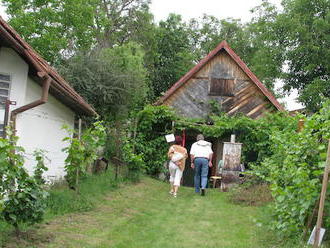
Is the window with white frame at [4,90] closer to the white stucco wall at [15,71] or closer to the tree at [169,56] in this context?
the white stucco wall at [15,71]

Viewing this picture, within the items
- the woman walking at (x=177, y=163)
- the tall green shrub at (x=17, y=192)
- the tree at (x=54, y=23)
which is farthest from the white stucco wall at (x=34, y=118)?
the tree at (x=54, y=23)

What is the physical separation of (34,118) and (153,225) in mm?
4275

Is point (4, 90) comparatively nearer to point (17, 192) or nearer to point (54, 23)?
point (17, 192)

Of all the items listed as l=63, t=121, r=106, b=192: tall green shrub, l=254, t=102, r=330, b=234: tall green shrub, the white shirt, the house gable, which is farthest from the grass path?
the house gable

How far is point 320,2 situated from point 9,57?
1812 centimetres

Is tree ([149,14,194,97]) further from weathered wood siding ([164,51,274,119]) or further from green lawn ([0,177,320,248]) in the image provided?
green lawn ([0,177,320,248])

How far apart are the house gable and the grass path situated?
318 inches

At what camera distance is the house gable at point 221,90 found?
1827 centimetres

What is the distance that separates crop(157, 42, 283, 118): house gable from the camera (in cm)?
1827

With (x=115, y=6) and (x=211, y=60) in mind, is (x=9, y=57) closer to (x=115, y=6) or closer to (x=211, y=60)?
(x=211, y=60)

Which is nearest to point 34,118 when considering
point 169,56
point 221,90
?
point 221,90

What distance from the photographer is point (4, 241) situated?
18.1ft

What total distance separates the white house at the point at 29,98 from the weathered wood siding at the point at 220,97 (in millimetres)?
7318

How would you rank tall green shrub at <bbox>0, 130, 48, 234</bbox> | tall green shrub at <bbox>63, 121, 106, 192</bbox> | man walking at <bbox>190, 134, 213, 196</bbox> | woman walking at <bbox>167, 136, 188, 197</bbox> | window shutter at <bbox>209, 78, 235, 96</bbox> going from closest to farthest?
1. tall green shrub at <bbox>0, 130, 48, 234</bbox>
2. tall green shrub at <bbox>63, 121, 106, 192</bbox>
3. woman walking at <bbox>167, 136, 188, 197</bbox>
4. man walking at <bbox>190, 134, 213, 196</bbox>
5. window shutter at <bbox>209, 78, 235, 96</bbox>
